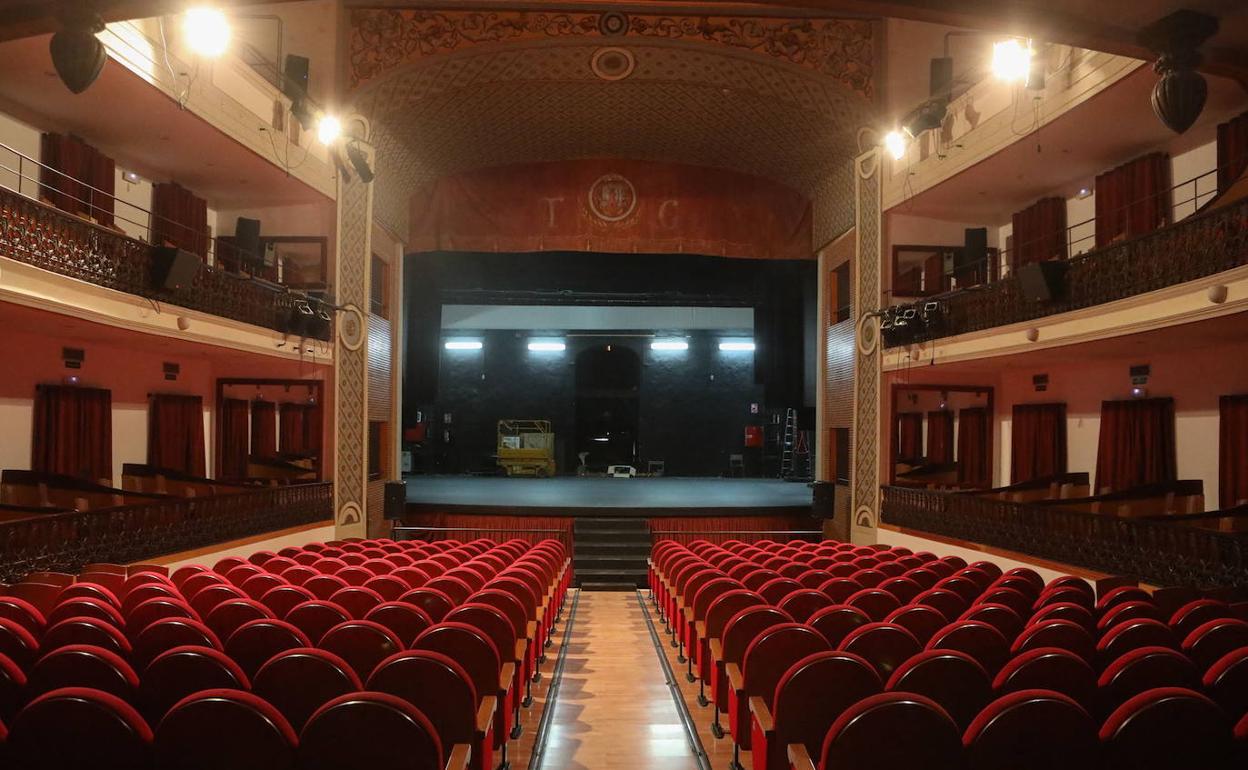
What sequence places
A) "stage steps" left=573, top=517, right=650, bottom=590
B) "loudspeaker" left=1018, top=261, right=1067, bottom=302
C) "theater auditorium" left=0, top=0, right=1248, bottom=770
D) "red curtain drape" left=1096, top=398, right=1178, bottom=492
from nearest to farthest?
"theater auditorium" left=0, top=0, right=1248, bottom=770 → "loudspeaker" left=1018, top=261, right=1067, bottom=302 → "red curtain drape" left=1096, top=398, right=1178, bottom=492 → "stage steps" left=573, top=517, right=650, bottom=590

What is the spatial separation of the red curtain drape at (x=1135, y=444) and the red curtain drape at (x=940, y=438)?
3.54 m

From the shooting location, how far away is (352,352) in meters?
13.8

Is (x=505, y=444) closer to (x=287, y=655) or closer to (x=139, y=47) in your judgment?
(x=139, y=47)

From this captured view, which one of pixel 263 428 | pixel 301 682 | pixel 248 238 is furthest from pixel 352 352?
pixel 301 682

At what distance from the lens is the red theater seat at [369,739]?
2.40 metres

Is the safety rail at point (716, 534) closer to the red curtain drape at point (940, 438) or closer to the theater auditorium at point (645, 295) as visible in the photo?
the theater auditorium at point (645, 295)

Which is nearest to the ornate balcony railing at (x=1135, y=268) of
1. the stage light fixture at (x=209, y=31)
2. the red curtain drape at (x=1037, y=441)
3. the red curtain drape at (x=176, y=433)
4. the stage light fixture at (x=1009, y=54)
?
the stage light fixture at (x=1009, y=54)

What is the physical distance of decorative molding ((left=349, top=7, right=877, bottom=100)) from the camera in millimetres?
13055

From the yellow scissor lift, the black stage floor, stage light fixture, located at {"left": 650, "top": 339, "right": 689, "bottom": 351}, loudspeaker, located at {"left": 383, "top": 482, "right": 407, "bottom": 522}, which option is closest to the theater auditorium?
the black stage floor

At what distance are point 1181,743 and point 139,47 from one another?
1033cm

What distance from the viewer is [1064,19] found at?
5598 mm

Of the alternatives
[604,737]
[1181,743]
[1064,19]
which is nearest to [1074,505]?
[1064,19]

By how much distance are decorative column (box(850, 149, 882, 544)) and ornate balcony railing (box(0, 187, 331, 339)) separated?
8.77m

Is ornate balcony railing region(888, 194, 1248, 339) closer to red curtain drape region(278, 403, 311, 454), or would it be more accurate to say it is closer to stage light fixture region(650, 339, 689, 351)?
red curtain drape region(278, 403, 311, 454)
